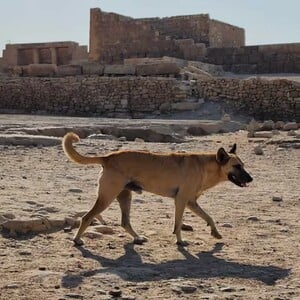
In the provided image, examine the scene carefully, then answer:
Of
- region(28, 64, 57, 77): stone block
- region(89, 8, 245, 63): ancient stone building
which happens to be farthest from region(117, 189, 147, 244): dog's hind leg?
region(89, 8, 245, 63): ancient stone building

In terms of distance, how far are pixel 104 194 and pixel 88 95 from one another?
68.5 ft

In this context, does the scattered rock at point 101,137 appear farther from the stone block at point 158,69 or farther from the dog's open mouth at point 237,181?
the stone block at point 158,69

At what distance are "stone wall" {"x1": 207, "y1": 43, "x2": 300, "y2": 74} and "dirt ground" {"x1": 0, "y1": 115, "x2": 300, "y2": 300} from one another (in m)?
20.6

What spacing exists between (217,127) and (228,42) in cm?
1659

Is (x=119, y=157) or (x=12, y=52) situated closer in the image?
(x=119, y=157)

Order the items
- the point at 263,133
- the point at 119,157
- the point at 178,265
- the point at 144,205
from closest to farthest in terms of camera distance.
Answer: the point at 178,265, the point at 119,157, the point at 144,205, the point at 263,133

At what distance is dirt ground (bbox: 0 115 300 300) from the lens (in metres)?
5.10

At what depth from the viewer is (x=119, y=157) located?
6.44 meters

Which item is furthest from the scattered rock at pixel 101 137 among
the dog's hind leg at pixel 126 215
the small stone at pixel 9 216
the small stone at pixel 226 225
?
the dog's hind leg at pixel 126 215

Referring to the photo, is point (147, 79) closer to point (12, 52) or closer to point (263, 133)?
point (263, 133)

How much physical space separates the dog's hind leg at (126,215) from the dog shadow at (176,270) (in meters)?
0.42

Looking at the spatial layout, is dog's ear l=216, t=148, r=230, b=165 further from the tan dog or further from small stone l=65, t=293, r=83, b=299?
small stone l=65, t=293, r=83, b=299

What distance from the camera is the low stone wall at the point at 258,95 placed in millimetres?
23609

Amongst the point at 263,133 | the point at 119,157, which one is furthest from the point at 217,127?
the point at 119,157
